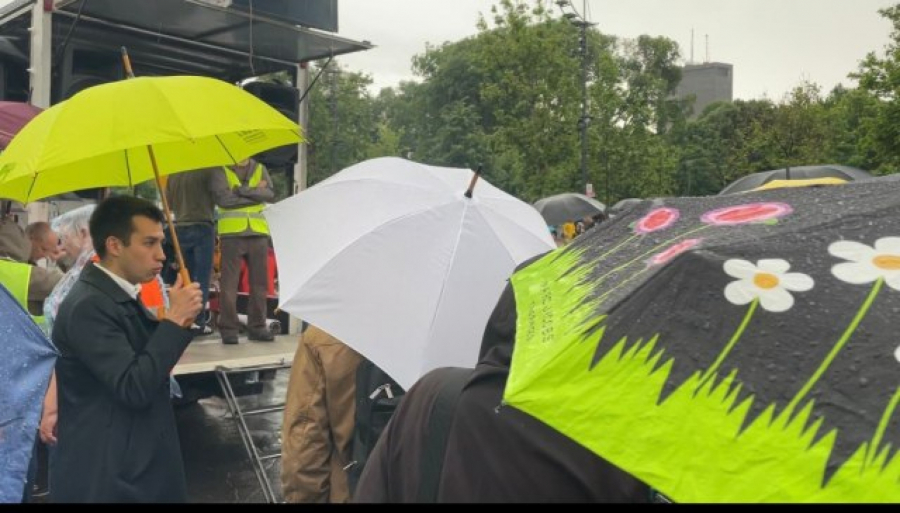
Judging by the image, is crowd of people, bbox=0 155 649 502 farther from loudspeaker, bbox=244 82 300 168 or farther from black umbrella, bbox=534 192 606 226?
black umbrella, bbox=534 192 606 226

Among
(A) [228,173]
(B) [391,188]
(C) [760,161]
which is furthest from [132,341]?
(C) [760,161]

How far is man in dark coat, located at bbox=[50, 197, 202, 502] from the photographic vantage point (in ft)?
9.16

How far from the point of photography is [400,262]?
3.36m

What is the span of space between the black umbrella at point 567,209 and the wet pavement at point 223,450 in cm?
425

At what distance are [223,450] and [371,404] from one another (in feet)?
14.3

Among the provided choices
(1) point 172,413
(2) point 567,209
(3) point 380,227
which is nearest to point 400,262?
(3) point 380,227


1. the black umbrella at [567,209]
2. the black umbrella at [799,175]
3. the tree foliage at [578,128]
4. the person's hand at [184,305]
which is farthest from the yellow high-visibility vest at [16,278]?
the tree foliage at [578,128]

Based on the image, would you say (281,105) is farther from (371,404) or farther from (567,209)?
(567,209)

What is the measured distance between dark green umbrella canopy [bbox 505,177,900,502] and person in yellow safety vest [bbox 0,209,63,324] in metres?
2.84

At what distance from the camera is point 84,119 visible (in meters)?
2.95

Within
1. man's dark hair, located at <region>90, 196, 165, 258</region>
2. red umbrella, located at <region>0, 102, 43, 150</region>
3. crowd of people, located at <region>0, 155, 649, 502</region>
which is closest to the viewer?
crowd of people, located at <region>0, 155, 649, 502</region>

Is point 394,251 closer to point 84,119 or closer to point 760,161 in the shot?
point 84,119

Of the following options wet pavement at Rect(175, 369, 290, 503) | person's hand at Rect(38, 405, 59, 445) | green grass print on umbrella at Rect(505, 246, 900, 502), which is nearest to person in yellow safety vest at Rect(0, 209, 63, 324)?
person's hand at Rect(38, 405, 59, 445)

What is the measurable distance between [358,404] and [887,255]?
2.59 m
